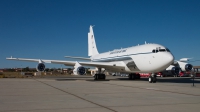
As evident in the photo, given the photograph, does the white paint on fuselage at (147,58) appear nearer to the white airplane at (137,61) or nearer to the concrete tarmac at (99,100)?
the white airplane at (137,61)

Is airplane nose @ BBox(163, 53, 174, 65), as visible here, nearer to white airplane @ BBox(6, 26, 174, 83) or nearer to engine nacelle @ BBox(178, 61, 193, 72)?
white airplane @ BBox(6, 26, 174, 83)

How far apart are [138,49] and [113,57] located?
583 cm

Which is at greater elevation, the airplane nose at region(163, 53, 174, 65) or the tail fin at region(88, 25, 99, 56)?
the tail fin at region(88, 25, 99, 56)

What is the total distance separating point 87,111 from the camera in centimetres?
717

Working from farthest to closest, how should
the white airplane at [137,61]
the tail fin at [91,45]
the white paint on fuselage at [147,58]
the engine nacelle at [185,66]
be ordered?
the tail fin at [91,45], the engine nacelle at [185,66], the white airplane at [137,61], the white paint on fuselage at [147,58]

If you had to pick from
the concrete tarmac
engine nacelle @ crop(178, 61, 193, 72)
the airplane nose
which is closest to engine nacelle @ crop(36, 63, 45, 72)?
the concrete tarmac

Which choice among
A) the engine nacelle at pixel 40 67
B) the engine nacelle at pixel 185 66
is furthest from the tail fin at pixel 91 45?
the engine nacelle at pixel 185 66

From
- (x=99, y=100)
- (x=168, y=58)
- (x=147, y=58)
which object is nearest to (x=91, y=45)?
(x=147, y=58)

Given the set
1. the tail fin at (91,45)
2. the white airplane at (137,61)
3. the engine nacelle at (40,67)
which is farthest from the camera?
the tail fin at (91,45)

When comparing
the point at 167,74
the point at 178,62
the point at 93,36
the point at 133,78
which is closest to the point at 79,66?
the point at 133,78

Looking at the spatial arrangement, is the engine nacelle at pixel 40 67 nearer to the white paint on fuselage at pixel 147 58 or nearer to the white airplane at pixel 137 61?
the white airplane at pixel 137 61

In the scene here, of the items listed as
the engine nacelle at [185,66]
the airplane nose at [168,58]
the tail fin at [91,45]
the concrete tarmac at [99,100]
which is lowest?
the concrete tarmac at [99,100]

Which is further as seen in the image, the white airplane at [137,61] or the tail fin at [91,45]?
the tail fin at [91,45]

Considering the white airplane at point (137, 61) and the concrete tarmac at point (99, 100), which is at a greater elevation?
the white airplane at point (137, 61)
